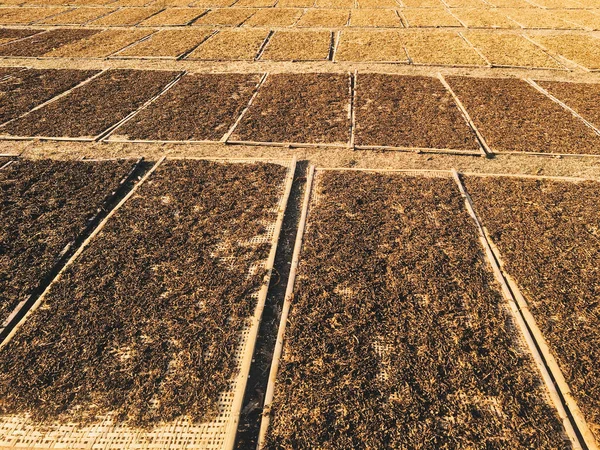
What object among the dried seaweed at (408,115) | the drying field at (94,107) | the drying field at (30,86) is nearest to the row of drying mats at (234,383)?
the dried seaweed at (408,115)

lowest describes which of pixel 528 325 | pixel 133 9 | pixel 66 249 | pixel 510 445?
pixel 510 445

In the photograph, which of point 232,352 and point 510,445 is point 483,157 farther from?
point 232,352

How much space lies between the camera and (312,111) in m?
5.48

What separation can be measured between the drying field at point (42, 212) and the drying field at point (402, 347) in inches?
90.7

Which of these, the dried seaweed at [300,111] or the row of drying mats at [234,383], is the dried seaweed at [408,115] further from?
the row of drying mats at [234,383]

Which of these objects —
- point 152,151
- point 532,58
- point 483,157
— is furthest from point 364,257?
point 532,58

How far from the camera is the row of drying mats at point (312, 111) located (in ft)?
15.8

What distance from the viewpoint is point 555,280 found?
299 centimetres

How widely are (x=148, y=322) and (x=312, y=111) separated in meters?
4.02

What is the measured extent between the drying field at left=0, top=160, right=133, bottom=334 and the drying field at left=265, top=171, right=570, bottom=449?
2.30 m

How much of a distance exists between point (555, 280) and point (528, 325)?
627mm

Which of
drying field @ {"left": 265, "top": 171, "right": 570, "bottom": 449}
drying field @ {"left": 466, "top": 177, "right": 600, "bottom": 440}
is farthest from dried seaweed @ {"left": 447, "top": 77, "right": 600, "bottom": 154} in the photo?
drying field @ {"left": 265, "top": 171, "right": 570, "bottom": 449}

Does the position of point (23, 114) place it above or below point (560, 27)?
below

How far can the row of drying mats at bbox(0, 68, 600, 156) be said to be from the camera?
482cm
